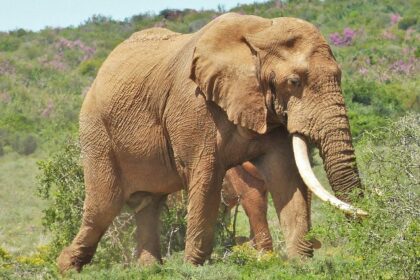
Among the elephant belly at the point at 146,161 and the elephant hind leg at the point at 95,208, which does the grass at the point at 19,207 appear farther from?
the elephant belly at the point at 146,161

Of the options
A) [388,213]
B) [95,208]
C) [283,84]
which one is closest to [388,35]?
[95,208]

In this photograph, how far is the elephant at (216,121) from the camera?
8.10m

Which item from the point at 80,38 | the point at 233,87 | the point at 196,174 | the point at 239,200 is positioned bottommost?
the point at 80,38

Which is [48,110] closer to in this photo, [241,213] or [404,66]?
[404,66]

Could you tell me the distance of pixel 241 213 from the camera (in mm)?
17594

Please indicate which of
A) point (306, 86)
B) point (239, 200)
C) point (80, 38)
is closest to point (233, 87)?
point (306, 86)

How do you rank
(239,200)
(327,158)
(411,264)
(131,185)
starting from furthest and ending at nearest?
(239,200) → (131,185) → (327,158) → (411,264)

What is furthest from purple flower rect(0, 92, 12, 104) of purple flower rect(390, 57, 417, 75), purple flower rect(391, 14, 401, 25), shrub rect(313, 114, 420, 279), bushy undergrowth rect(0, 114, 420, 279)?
shrub rect(313, 114, 420, 279)

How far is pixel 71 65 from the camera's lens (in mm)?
53875

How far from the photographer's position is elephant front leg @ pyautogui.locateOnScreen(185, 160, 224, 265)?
8.68m

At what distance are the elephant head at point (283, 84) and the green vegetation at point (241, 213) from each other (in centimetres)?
51

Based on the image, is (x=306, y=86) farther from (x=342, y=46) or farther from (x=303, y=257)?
(x=342, y=46)

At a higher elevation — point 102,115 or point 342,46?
point 102,115

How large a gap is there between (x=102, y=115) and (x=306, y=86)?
225 cm
